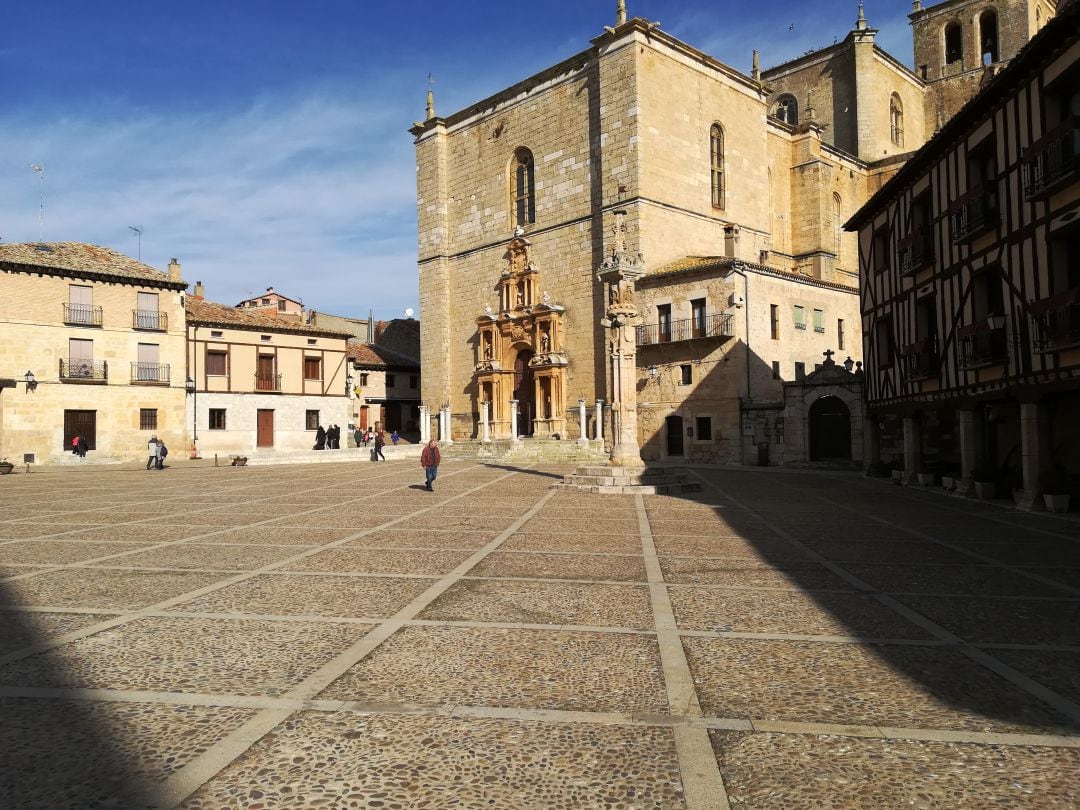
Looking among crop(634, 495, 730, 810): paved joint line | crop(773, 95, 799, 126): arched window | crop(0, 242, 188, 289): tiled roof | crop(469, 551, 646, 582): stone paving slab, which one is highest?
crop(773, 95, 799, 126): arched window

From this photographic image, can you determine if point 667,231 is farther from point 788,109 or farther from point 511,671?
point 511,671

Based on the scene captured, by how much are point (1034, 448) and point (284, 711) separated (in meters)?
13.4

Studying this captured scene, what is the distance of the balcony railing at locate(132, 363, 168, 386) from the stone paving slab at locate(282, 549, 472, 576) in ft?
96.2

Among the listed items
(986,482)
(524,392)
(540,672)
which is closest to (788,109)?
(524,392)

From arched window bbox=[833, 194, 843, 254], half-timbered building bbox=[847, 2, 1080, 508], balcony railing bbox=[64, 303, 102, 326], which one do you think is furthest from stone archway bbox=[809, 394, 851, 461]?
balcony railing bbox=[64, 303, 102, 326]

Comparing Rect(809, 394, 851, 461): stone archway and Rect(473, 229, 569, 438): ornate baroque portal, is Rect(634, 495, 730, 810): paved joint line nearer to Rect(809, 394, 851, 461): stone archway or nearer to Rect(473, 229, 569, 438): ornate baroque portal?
Rect(809, 394, 851, 461): stone archway

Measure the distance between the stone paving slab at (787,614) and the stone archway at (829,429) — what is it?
67.7ft

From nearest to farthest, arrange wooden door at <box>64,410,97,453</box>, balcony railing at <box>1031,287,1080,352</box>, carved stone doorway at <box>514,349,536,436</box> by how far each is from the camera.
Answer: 1. balcony railing at <box>1031,287,1080,352</box>
2. wooden door at <box>64,410,97,453</box>
3. carved stone doorway at <box>514,349,536,436</box>

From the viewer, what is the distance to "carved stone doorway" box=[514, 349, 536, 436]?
34.5m

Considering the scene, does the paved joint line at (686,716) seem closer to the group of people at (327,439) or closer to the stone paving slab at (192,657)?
the stone paving slab at (192,657)

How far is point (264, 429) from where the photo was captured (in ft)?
128

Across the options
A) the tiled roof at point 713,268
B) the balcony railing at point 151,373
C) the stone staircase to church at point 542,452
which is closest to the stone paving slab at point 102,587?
the stone staircase to church at point 542,452

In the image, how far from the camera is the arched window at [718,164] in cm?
3409

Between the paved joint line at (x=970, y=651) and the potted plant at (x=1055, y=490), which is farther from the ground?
the potted plant at (x=1055, y=490)
